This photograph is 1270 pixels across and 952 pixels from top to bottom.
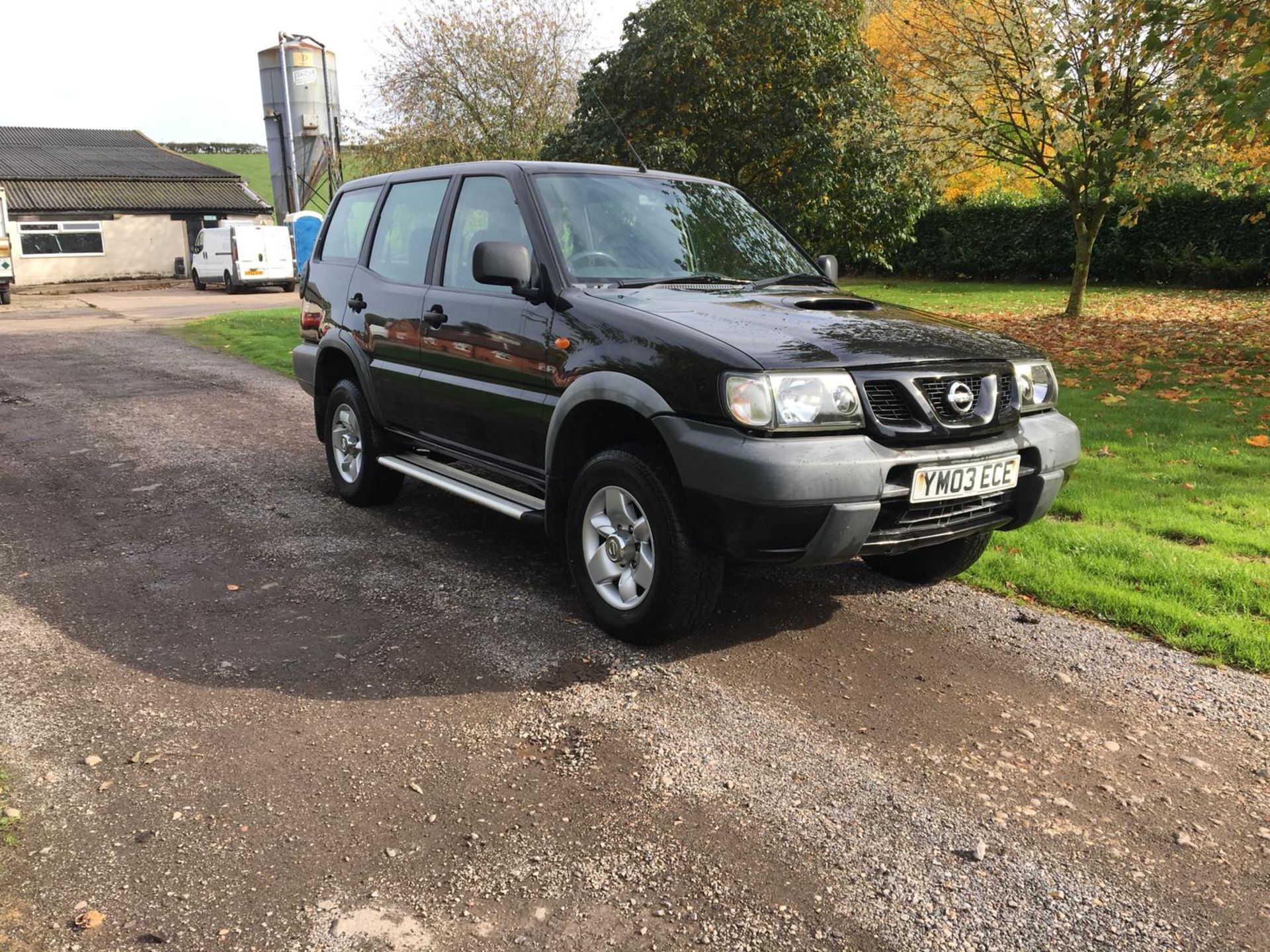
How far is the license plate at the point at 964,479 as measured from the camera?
376 centimetres

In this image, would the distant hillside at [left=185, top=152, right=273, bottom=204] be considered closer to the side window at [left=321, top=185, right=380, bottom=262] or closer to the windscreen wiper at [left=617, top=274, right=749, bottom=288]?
the side window at [left=321, top=185, right=380, bottom=262]

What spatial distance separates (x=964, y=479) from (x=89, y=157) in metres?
47.2

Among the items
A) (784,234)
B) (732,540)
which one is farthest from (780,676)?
(784,234)

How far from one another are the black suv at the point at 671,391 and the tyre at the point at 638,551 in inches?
0.4

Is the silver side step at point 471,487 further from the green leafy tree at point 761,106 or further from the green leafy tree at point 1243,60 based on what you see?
the green leafy tree at point 761,106

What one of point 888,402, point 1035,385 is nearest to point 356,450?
point 888,402

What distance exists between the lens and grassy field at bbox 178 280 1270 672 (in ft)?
15.2

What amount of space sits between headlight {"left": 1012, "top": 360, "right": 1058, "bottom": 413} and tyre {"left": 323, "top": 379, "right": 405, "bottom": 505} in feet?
11.8

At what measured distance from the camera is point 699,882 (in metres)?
2.67

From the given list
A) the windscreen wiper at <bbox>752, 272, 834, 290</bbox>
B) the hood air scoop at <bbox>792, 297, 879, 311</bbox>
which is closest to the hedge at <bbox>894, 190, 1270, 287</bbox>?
the windscreen wiper at <bbox>752, 272, 834, 290</bbox>

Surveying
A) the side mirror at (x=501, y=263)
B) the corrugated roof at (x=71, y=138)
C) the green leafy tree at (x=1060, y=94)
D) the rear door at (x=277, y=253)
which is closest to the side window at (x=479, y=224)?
the side mirror at (x=501, y=263)

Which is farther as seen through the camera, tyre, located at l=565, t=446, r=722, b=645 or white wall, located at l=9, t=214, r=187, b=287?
white wall, located at l=9, t=214, r=187, b=287

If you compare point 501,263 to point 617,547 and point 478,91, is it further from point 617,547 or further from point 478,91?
point 478,91

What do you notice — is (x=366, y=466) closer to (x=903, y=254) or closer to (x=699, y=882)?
(x=699, y=882)
